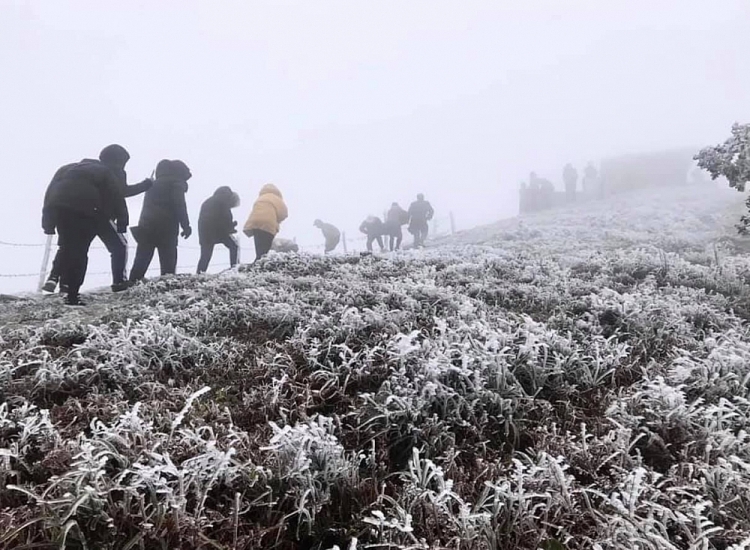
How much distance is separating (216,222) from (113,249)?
2994 mm

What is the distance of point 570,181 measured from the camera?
35.7 meters

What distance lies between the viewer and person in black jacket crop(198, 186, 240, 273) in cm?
1049

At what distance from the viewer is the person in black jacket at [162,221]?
28.3ft

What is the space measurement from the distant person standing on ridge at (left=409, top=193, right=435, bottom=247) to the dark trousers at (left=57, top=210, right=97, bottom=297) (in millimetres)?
15503

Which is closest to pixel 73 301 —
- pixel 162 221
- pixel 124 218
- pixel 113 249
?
pixel 113 249

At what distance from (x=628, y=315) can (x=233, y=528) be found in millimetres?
4281

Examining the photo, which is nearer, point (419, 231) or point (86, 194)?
point (86, 194)

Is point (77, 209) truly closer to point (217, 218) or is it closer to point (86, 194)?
point (86, 194)

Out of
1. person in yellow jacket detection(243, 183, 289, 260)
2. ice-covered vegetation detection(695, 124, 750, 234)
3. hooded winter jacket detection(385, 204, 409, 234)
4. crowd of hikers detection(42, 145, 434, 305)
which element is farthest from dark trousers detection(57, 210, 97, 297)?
hooded winter jacket detection(385, 204, 409, 234)

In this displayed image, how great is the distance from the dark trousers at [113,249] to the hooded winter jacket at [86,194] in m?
0.16

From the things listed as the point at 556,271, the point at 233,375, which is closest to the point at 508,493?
the point at 233,375

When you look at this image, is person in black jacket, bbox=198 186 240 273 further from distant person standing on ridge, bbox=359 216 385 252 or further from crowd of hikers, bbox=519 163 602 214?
crowd of hikers, bbox=519 163 602 214

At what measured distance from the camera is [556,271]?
770cm

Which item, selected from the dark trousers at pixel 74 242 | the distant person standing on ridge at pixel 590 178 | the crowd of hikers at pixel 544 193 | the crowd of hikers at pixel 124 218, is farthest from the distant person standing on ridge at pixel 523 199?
the dark trousers at pixel 74 242
